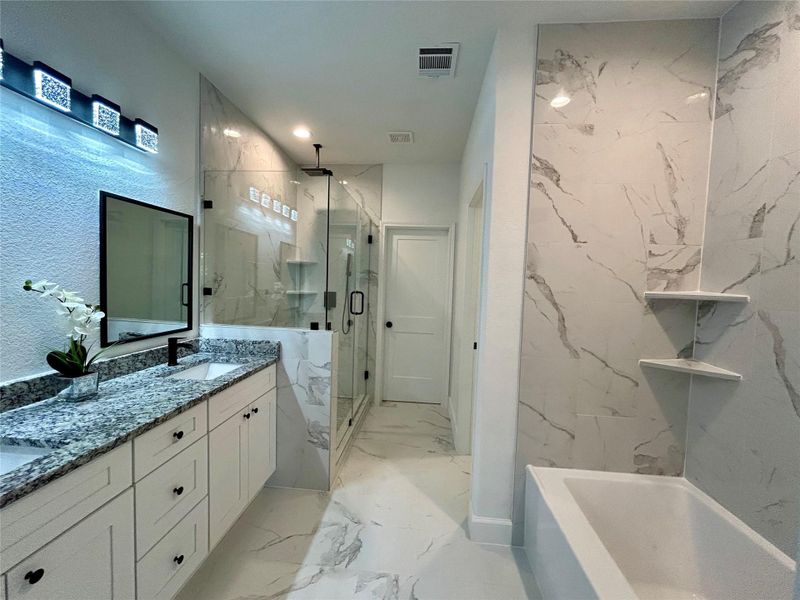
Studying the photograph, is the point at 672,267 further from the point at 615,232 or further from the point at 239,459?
the point at 239,459

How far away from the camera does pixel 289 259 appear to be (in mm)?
2861

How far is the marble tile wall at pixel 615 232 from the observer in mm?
1613

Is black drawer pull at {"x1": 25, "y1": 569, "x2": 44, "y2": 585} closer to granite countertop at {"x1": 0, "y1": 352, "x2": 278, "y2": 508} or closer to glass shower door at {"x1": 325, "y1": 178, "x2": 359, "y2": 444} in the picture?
granite countertop at {"x1": 0, "y1": 352, "x2": 278, "y2": 508}

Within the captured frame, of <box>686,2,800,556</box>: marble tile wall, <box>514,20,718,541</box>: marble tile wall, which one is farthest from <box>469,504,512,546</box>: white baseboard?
<box>686,2,800,556</box>: marble tile wall

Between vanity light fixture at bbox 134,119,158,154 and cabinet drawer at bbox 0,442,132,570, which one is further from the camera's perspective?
vanity light fixture at bbox 134,119,158,154

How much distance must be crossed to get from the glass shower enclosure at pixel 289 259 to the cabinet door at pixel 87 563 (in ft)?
4.04

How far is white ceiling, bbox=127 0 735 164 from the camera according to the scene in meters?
1.57

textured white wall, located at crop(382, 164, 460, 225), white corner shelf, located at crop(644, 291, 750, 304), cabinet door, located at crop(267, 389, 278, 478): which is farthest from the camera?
textured white wall, located at crop(382, 164, 460, 225)

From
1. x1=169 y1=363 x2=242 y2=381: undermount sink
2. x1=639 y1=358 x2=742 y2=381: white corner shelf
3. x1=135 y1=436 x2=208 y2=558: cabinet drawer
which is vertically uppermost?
x1=639 y1=358 x2=742 y2=381: white corner shelf

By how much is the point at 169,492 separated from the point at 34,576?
0.45 metres

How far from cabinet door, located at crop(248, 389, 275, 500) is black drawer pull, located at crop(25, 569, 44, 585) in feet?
3.37

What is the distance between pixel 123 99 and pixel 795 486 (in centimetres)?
331

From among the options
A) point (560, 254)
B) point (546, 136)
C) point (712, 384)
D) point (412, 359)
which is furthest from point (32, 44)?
point (412, 359)

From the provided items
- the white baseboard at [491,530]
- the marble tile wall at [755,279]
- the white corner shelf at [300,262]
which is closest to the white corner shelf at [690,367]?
the marble tile wall at [755,279]
